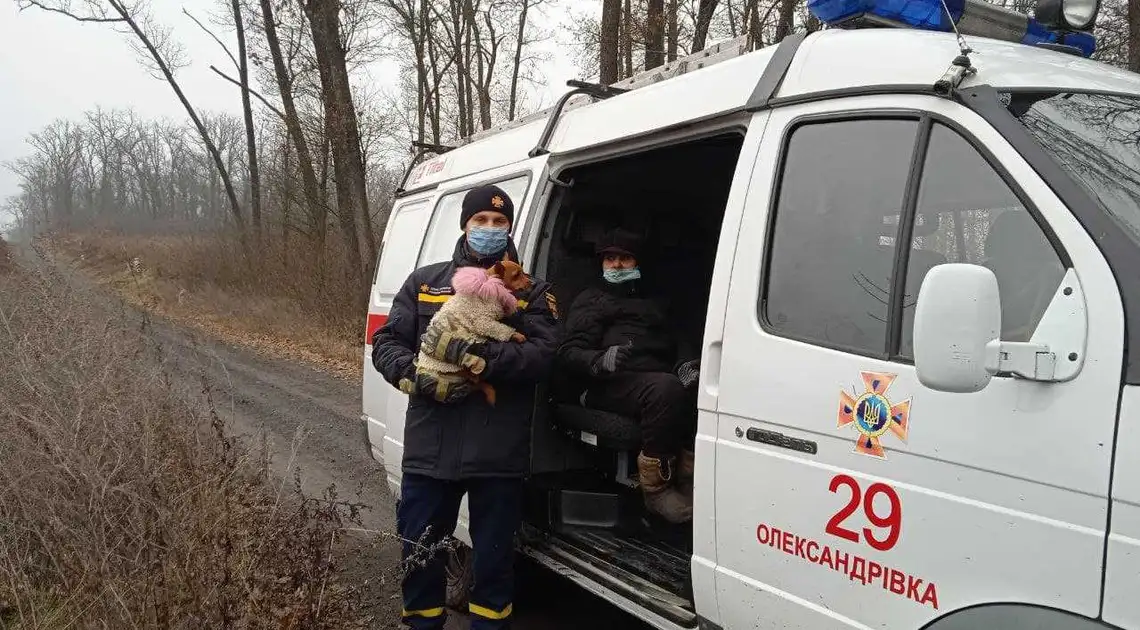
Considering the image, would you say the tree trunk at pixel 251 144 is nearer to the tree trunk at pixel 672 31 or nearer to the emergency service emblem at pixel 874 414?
the tree trunk at pixel 672 31

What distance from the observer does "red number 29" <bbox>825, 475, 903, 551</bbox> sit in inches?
77.7

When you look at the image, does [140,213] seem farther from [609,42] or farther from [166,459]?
[166,459]

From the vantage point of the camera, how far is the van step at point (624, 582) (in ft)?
9.02

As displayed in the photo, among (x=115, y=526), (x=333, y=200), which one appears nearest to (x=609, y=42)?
(x=115, y=526)

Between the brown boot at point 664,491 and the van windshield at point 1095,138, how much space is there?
2.01 meters

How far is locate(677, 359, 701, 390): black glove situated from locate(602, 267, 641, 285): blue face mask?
542 millimetres

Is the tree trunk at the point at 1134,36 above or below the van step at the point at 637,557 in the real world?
above

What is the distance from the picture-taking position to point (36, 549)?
366 centimetres

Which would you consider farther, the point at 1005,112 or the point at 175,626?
the point at 175,626

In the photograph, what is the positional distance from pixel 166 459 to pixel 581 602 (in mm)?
2359

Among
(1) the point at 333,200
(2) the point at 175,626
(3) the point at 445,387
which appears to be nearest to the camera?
(2) the point at 175,626

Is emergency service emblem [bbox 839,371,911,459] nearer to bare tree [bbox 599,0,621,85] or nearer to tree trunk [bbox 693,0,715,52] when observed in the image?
bare tree [bbox 599,0,621,85]

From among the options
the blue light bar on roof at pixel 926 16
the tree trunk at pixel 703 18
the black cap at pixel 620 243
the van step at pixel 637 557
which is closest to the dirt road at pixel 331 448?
the van step at pixel 637 557

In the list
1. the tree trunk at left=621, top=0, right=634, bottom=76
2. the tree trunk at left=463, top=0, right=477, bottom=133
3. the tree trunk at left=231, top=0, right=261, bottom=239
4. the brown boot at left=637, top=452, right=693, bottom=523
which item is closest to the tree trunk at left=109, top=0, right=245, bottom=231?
the tree trunk at left=231, top=0, right=261, bottom=239
